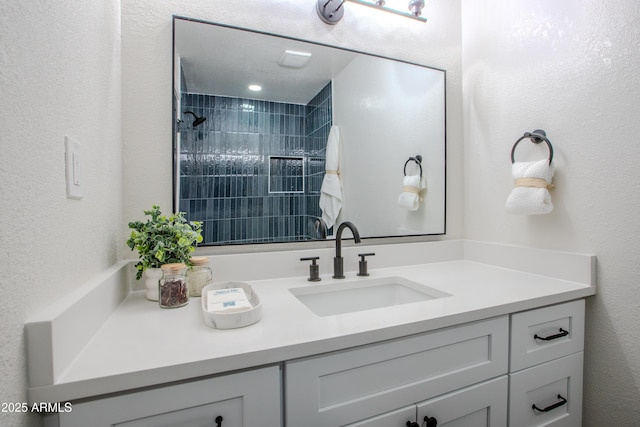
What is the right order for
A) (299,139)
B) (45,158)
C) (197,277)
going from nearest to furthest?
(45,158)
(197,277)
(299,139)

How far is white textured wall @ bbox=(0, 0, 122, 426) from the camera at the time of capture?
0.46 m

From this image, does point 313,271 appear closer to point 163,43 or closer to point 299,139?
point 299,139

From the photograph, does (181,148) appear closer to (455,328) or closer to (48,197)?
(48,197)

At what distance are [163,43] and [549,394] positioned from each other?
5.84 feet

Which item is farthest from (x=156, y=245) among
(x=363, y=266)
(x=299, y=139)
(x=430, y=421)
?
(x=430, y=421)

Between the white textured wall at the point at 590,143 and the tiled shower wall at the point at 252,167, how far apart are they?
2.80 ft

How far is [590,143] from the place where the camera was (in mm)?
1097

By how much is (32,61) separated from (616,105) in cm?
153

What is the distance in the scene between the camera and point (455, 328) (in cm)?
86

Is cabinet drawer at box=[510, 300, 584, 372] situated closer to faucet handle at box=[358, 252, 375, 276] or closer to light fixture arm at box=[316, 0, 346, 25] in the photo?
faucet handle at box=[358, 252, 375, 276]

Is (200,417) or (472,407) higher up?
(200,417)

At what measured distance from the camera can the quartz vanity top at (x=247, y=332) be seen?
0.56 meters

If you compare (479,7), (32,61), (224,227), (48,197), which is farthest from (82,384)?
(479,7)

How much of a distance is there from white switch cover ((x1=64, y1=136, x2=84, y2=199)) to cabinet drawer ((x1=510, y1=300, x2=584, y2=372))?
3.95 feet
